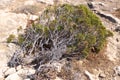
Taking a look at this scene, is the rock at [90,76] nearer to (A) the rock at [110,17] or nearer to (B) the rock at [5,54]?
(B) the rock at [5,54]

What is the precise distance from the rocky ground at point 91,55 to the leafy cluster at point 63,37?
0.86 feet

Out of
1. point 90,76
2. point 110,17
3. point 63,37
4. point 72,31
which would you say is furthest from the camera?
point 110,17

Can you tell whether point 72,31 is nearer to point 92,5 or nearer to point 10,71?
point 10,71

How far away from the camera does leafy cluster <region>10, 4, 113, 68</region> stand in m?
7.39

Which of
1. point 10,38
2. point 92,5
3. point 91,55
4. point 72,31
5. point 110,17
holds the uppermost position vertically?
point 92,5

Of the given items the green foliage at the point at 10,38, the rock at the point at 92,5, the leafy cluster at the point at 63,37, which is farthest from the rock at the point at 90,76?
the rock at the point at 92,5

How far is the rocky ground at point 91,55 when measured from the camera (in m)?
7.27

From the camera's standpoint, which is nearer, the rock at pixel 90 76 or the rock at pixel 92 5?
the rock at pixel 90 76

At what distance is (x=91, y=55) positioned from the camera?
7957mm

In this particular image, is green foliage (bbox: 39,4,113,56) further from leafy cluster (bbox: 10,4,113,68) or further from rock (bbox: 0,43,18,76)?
rock (bbox: 0,43,18,76)

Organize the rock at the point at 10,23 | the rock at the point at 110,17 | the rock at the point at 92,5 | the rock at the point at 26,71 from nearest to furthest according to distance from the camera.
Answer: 1. the rock at the point at 26,71
2. the rock at the point at 10,23
3. the rock at the point at 110,17
4. the rock at the point at 92,5

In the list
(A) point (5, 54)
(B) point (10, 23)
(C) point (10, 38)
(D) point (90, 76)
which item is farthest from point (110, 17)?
(A) point (5, 54)

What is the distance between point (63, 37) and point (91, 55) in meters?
0.93

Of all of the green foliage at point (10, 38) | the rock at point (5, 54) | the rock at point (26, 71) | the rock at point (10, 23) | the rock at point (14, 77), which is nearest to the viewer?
the rock at point (14, 77)
